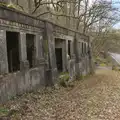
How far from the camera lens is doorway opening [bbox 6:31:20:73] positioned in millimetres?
7066

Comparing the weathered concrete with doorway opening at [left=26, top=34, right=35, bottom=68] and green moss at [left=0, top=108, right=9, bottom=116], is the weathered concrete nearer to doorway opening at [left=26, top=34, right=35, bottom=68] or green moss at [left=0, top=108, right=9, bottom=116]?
doorway opening at [left=26, top=34, right=35, bottom=68]

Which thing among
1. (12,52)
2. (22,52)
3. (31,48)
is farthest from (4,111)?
(31,48)

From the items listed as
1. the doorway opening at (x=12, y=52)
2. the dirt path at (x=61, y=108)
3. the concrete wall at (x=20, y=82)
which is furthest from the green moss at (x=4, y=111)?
the doorway opening at (x=12, y=52)

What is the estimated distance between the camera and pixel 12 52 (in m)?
7.39

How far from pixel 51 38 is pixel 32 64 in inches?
72.0

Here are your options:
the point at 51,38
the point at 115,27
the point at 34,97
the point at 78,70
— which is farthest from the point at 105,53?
the point at 34,97

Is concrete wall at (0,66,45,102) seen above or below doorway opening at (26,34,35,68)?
below

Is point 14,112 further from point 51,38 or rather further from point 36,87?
point 51,38

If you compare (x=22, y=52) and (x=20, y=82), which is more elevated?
(x=22, y=52)

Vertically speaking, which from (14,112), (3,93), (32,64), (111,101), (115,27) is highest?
(115,27)

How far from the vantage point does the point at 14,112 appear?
4.92 metres

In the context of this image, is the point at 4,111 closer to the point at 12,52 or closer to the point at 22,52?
the point at 22,52

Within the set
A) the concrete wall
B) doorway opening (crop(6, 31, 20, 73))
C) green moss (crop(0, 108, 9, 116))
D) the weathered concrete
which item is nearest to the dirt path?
green moss (crop(0, 108, 9, 116))

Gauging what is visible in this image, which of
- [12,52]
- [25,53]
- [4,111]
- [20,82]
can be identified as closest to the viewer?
[4,111]
